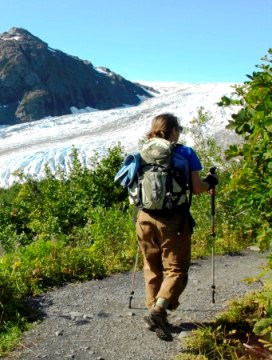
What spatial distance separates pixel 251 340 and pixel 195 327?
85 cm

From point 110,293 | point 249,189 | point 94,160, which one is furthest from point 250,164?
point 94,160

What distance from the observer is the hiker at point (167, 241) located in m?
4.25

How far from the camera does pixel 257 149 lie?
9.91 ft

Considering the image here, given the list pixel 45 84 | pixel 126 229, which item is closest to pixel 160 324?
pixel 126 229

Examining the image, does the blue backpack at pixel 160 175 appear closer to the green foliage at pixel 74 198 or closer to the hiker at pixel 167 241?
the hiker at pixel 167 241

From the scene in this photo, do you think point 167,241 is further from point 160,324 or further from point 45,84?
point 45,84

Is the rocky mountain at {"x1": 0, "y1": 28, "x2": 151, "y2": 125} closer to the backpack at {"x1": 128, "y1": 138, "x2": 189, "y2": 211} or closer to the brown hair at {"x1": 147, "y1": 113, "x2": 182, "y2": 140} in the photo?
the brown hair at {"x1": 147, "y1": 113, "x2": 182, "y2": 140}

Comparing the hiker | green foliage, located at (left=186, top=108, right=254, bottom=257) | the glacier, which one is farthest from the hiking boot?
the glacier

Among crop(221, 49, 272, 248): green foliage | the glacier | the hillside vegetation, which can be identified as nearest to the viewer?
crop(221, 49, 272, 248): green foliage

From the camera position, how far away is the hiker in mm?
4250

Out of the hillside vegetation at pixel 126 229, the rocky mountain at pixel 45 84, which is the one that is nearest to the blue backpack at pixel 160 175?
the hillside vegetation at pixel 126 229

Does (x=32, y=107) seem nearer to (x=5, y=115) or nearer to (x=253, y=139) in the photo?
(x=5, y=115)

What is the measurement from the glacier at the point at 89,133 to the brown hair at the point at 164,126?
2142 inches

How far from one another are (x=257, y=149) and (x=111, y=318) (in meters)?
2.51
